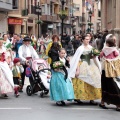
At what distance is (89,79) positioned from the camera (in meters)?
11.7

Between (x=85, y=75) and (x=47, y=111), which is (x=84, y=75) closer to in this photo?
(x=85, y=75)

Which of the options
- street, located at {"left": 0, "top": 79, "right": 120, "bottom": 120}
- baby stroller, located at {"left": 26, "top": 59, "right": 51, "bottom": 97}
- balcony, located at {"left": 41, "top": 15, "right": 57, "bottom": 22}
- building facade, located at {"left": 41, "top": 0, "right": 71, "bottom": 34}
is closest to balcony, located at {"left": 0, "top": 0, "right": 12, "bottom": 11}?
building facade, located at {"left": 41, "top": 0, "right": 71, "bottom": 34}

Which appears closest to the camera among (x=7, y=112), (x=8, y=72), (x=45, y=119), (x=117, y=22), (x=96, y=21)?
(x=45, y=119)

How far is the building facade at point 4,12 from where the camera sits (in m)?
45.7

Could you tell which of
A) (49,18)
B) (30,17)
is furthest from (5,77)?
(49,18)

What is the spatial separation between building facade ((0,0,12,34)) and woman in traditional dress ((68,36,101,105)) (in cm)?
3384

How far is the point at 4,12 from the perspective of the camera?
48750 millimetres

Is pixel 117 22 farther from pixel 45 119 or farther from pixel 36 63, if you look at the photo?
pixel 45 119

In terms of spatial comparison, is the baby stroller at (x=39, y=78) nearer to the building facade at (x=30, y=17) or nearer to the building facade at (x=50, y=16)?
the building facade at (x=30, y=17)

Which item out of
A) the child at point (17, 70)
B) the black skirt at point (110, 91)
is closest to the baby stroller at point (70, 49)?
the child at point (17, 70)

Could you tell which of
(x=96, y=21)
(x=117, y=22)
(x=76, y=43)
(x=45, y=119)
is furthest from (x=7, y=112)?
(x=96, y=21)

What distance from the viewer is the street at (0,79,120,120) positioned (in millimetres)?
10148

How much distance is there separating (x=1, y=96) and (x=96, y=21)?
97146 mm

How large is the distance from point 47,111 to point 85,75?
1.45 meters
